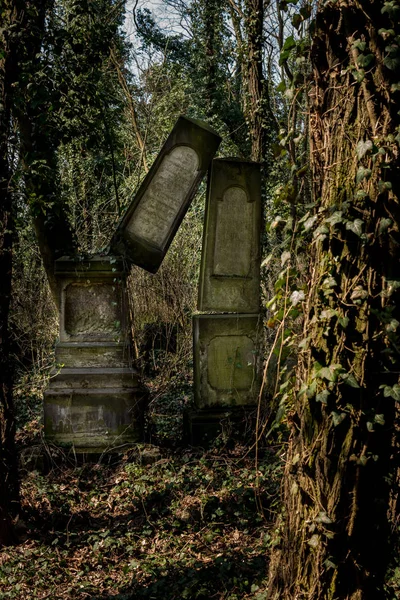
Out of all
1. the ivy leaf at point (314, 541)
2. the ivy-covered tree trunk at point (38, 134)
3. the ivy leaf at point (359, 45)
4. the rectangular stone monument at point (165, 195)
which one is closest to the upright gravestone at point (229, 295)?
the rectangular stone monument at point (165, 195)

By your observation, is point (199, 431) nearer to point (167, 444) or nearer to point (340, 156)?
point (167, 444)

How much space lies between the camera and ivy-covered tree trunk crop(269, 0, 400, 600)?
2350 mm

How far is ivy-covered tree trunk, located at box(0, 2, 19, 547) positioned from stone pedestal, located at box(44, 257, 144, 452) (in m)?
1.61

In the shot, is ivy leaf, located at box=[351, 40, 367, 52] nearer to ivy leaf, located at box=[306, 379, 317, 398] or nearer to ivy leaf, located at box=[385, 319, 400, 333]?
ivy leaf, located at box=[385, 319, 400, 333]

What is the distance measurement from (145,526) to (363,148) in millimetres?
2988

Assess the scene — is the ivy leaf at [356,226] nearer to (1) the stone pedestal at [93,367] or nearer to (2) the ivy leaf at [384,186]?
(2) the ivy leaf at [384,186]

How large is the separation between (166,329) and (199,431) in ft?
9.84

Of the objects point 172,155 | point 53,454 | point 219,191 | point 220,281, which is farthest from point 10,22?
point 53,454

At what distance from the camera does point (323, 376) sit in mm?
2396

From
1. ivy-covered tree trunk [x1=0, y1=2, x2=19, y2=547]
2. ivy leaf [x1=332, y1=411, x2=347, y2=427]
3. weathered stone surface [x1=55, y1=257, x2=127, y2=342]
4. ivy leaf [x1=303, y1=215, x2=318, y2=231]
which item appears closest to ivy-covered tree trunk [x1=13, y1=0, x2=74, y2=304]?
ivy-covered tree trunk [x1=0, y1=2, x2=19, y2=547]

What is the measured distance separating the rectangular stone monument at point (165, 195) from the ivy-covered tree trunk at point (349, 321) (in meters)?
3.27

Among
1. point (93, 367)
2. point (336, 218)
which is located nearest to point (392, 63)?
point (336, 218)

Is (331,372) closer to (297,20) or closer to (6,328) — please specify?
(297,20)

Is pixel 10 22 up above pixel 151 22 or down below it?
below
